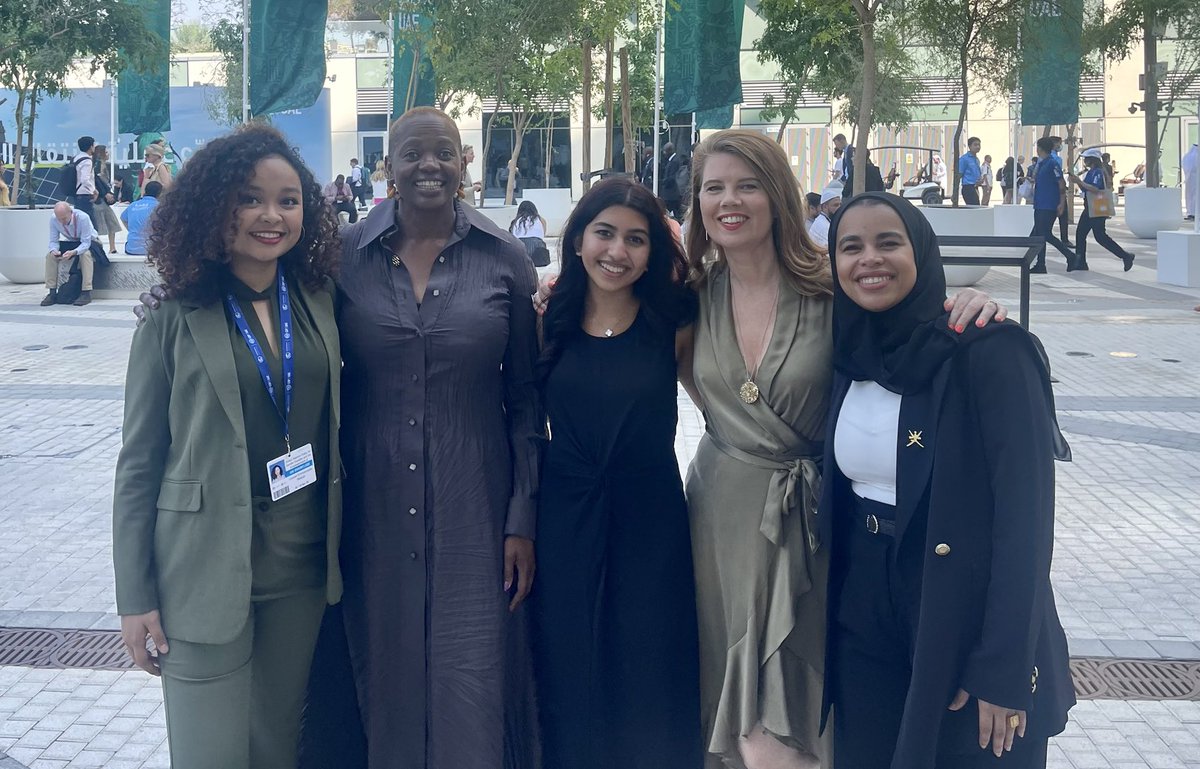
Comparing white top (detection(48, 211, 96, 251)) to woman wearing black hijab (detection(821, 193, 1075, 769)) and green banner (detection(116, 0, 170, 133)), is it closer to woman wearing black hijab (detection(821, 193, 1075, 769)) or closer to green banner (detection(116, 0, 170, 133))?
green banner (detection(116, 0, 170, 133))

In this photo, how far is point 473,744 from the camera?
3.35 m

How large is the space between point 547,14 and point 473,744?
22627 millimetres

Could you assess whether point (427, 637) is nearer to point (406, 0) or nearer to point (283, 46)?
point (283, 46)

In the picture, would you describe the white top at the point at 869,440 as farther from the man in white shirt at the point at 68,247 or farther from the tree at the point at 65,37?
the tree at the point at 65,37

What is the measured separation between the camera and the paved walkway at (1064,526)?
4227mm

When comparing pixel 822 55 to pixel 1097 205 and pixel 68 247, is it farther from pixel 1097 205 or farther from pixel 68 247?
pixel 68 247

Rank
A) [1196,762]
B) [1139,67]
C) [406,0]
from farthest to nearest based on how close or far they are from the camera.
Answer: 1. [1139,67]
2. [406,0]
3. [1196,762]

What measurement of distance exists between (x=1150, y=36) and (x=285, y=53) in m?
15.3

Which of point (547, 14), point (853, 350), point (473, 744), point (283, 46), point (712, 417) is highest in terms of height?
point (547, 14)

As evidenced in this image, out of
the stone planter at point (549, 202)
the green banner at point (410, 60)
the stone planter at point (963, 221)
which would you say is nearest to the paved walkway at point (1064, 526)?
the stone planter at point (963, 221)

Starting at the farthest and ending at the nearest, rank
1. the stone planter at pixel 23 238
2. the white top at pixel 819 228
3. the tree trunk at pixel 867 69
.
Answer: the stone planter at pixel 23 238
the tree trunk at pixel 867 69
the white top at pixel 819 228

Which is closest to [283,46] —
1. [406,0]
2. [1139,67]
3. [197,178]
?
[406,0]

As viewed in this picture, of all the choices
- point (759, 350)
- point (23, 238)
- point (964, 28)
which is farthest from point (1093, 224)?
point (759, 350)

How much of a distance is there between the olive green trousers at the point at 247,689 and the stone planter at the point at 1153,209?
24.2 metres
